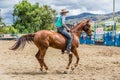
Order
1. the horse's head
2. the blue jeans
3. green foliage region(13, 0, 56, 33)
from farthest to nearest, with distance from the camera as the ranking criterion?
1. green foliage region(13, 0, 56, 33)
2. the horse's head
3. the blue jeans

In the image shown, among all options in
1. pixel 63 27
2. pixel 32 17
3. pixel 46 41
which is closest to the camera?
pixel 46 41

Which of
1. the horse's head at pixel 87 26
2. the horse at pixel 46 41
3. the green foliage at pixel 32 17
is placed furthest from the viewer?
the green foliage at pixel 32 17

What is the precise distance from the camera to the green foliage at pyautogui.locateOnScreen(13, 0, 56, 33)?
7881 centimetres

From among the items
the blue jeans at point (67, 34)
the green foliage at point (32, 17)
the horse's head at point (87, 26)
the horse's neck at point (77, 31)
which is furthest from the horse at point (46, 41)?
the green foliage at point (32, 17)

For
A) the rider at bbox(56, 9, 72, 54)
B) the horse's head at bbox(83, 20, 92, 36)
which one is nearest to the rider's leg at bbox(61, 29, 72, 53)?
the rider at bbox(56, 9, 72, 54)

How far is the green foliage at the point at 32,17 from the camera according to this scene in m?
78.8

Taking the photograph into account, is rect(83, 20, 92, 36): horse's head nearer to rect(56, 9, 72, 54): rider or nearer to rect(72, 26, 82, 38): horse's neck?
rect(72, 26, 82, 38): horse's neck

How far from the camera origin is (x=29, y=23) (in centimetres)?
7956

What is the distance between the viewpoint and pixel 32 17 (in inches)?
3140

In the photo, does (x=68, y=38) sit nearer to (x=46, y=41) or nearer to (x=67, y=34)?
(x=67, y=34)

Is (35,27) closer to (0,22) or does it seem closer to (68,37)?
(0,22)

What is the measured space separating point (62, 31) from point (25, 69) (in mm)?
2273

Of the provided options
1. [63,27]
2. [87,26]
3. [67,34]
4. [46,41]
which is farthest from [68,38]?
[87,26]

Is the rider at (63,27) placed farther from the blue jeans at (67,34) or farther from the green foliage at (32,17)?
the green foliage at (32,17)
